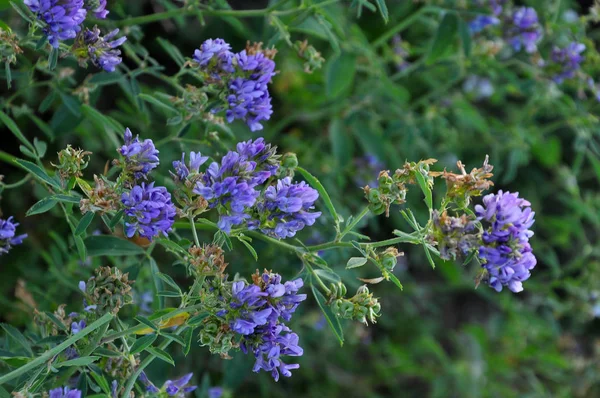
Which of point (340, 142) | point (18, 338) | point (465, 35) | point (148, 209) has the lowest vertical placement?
point (340, 142)

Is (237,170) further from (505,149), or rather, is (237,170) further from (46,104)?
(505,149)

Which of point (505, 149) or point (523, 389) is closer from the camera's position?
point (505, 149)

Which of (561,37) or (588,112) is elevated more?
(561,37)

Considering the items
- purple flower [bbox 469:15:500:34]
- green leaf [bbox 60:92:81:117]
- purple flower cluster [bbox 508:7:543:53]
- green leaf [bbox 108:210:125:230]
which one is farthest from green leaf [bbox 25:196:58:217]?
purple flower cluster [bbox 508:7:543:53]

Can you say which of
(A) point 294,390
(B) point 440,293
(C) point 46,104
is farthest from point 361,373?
(C) point 46,104

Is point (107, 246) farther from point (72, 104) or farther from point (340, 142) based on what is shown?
point (340, 142)

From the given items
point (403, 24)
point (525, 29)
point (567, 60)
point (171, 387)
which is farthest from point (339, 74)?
point (171, 387)
